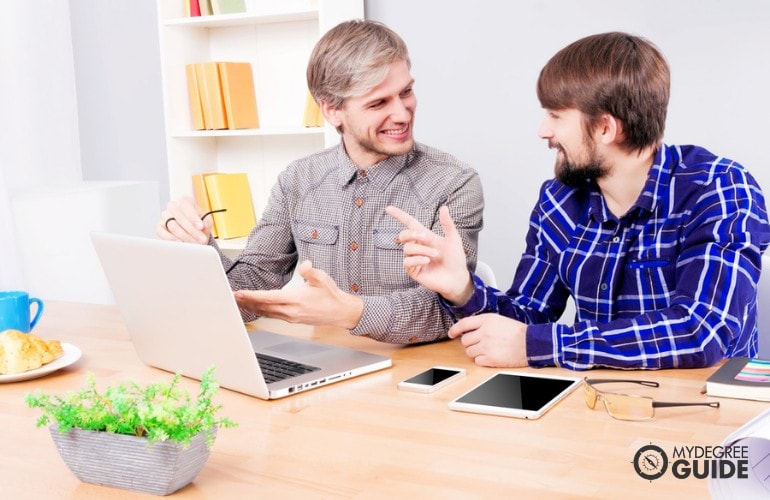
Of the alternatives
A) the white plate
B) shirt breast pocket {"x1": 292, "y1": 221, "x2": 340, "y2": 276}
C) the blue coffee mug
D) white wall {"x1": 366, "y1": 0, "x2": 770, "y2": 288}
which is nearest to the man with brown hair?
shirt breast pocket {"x1": 292, "y1": 221, "x2": 340, "y2": 276}

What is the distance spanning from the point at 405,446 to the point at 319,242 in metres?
1.06

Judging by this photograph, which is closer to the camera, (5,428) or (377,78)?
(5,428)

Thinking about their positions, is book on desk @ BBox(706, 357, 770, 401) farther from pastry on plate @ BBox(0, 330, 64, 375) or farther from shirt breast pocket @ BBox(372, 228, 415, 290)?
pastry on plate @ BBox(0, 330, 64, 375)

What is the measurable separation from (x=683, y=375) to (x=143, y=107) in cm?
326

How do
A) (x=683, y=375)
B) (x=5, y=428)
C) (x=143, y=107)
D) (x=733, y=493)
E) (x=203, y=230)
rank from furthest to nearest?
1. (x=143, y=107)
2. (x=203, y=230)
3. (x=683, y=375)
4. (x=5, y=428)
5. (x=733, y=493)

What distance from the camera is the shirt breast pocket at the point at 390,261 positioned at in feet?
6.84

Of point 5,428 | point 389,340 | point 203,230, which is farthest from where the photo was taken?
point 203,230

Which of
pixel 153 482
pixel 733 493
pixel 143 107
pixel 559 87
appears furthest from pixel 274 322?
pixel 143 107

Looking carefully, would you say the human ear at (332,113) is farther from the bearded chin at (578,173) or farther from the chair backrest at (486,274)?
the bearded chin at (578,173)

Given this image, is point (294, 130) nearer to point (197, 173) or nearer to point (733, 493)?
point (197, 173)

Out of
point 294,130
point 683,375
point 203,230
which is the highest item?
point 294,130

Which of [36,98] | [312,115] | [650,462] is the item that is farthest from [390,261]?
[36,98]

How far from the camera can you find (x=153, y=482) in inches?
40.6

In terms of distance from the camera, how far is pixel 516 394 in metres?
1.36
